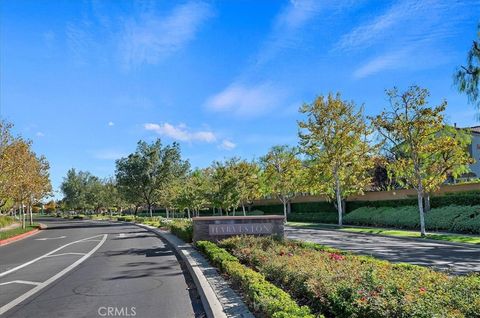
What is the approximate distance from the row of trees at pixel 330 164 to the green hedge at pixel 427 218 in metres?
1.51

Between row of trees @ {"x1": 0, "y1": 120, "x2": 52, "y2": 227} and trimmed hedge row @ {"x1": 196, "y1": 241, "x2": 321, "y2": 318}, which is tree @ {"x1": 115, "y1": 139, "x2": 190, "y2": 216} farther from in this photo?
trimmed hedge row @ {"x1": 196, "y1": 241, "x2": 321, "y2": 318}

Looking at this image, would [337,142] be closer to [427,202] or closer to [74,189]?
[427,202]

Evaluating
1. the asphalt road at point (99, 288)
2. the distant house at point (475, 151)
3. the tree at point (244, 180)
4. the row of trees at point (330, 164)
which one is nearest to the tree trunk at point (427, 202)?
the row of trees at point (330, 164)

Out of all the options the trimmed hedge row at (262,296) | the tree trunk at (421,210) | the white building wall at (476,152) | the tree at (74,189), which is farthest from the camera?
the tree at (74,189)

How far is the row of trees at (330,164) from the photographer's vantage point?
82.2 ft

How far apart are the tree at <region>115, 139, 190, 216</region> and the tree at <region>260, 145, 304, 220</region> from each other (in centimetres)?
1207

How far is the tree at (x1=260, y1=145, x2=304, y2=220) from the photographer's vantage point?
150 ft

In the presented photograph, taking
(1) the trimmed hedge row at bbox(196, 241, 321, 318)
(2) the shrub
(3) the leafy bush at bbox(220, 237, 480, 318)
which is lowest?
(2) the shrub

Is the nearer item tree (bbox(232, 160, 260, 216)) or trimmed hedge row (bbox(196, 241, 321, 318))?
trimmed hedge row (bbox(196, 241, 321, 318))

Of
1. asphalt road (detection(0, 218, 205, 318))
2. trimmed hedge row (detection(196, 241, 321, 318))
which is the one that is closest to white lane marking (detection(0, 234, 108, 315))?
asphalt road (detection(0, 218, 205, 318))

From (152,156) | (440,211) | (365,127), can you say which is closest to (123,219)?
(152,156)

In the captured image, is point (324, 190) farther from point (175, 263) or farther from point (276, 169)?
point (175, 263)

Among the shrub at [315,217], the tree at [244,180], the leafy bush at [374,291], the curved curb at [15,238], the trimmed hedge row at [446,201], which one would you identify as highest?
the tree at [244,180]

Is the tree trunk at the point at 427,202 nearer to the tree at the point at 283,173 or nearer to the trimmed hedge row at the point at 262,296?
the tree at the point at 283,173
